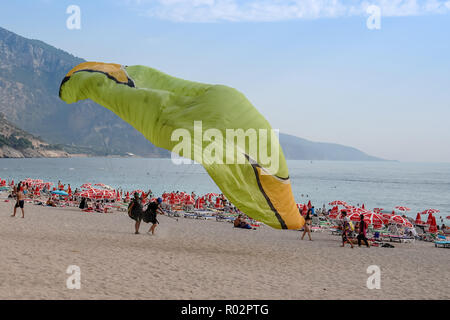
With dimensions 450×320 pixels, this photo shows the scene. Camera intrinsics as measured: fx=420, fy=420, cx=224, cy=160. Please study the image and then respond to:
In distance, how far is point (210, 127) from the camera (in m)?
7.55

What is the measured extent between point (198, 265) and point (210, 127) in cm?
408

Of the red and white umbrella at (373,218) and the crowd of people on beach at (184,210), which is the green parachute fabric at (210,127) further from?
the red and white umbrella at (373,218)

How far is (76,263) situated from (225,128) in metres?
4.81

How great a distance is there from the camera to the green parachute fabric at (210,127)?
22.9ft

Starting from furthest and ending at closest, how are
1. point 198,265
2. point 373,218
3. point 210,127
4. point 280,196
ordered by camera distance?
point 373,218, point 198,265, point 210,127, point 280,196

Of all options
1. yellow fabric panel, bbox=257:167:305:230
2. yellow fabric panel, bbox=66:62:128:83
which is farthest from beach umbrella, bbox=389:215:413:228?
yellow fabric panel, bbox=66:62:128:83

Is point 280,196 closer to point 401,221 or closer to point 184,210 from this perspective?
point 401,221

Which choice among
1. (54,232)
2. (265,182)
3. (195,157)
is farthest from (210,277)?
(54,232)

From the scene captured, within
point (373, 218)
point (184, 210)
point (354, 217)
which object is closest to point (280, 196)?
point (354, 217)

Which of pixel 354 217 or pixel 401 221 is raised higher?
pixel 354 217

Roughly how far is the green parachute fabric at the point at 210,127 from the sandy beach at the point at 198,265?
1.92 metres

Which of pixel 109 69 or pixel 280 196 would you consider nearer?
pixel 280 196

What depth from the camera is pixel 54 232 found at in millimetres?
14477

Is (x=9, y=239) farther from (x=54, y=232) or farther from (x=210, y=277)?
(x=210, y=277)
